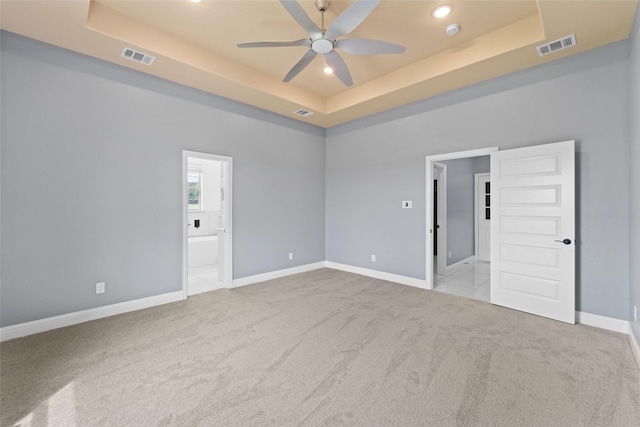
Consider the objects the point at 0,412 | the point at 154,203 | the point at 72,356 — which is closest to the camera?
the point at 0,412

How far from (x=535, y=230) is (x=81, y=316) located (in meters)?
5.45

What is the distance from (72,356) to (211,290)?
2019 mm

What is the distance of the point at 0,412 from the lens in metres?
1.78

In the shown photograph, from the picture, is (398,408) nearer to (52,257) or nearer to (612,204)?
(612,204)

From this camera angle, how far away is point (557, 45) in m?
3.01

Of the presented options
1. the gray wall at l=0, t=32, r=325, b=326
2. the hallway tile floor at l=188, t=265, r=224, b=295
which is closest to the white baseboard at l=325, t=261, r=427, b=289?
the gray wall at l=0, t=32, r=325, b=326

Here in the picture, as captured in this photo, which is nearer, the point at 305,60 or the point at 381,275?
the point at 305,60

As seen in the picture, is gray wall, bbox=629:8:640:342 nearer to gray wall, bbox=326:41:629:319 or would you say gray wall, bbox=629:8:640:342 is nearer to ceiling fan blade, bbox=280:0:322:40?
gray wall, bbox=326:41:629:319

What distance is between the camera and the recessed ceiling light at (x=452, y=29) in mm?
3089

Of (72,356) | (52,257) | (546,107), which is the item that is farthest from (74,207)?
(546,107)

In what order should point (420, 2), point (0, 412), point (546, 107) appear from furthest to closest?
point (546, 107) < point (420, 2) < point (0, 412)

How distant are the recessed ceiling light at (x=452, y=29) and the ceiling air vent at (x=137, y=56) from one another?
3.44 meters

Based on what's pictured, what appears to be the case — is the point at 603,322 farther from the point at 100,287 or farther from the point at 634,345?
the point at 100,287

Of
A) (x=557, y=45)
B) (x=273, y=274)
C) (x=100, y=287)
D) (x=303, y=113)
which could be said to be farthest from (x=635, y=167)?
(x=100, y=287)
